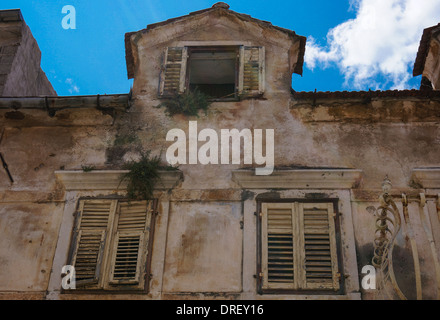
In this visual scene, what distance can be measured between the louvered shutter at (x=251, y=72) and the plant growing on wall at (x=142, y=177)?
2067mm

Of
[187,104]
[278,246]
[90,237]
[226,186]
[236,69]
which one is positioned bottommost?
[278,246]

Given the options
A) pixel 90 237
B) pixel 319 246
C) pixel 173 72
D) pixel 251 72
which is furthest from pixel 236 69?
pixel 90 237

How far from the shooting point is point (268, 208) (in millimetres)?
8766

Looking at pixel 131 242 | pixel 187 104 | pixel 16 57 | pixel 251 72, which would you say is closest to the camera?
pixel 131 242

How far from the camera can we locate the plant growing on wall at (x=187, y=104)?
32.5 feet

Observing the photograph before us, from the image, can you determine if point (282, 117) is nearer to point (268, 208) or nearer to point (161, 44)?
point (268, 208)

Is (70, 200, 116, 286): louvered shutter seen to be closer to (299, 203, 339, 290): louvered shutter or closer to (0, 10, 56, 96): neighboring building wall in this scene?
(299, 203, 339, 290): louvered shutter

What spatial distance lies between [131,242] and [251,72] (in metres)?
3.82

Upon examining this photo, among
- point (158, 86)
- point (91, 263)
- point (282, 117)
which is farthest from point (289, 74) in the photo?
point (91, 263)

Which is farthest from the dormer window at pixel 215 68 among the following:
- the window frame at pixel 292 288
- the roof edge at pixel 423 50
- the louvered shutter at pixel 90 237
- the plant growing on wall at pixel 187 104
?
the roof edge at pixel 423 50

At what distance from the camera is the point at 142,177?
9.05 m

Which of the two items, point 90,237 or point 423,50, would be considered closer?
point 90,237

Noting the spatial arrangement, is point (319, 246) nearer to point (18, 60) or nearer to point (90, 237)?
point (90, 237)
